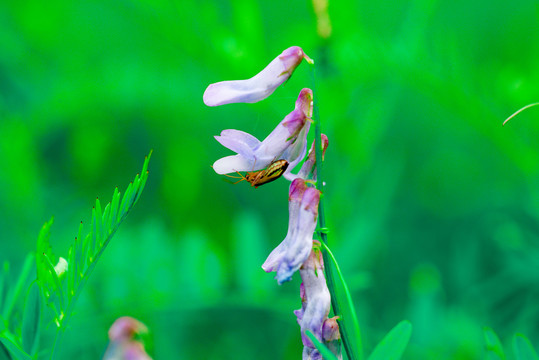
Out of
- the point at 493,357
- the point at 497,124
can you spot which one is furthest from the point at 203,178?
the point at 493,357

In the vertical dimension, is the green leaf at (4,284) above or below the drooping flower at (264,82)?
below

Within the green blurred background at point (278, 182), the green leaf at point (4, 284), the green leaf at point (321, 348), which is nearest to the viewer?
the green leaf at point (321, 348)

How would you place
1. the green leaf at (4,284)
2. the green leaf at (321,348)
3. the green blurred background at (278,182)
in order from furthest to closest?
the green blurred background at (278,182) < the green leaf at (4,284) < the green leaf at (321,348)

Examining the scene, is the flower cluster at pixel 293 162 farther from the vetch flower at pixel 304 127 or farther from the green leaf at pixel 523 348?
the green leaf at pixel 523 348

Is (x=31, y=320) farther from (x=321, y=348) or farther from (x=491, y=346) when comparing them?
(x=491, y=346)

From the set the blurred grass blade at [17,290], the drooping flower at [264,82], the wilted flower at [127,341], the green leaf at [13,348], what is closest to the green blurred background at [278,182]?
the blurred grass blade at [17,290]

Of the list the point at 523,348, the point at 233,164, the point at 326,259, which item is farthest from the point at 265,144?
the point at 523,348

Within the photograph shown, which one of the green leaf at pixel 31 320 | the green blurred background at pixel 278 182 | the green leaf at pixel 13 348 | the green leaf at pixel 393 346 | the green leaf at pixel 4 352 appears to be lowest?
the green leaf at pixel 393 346
